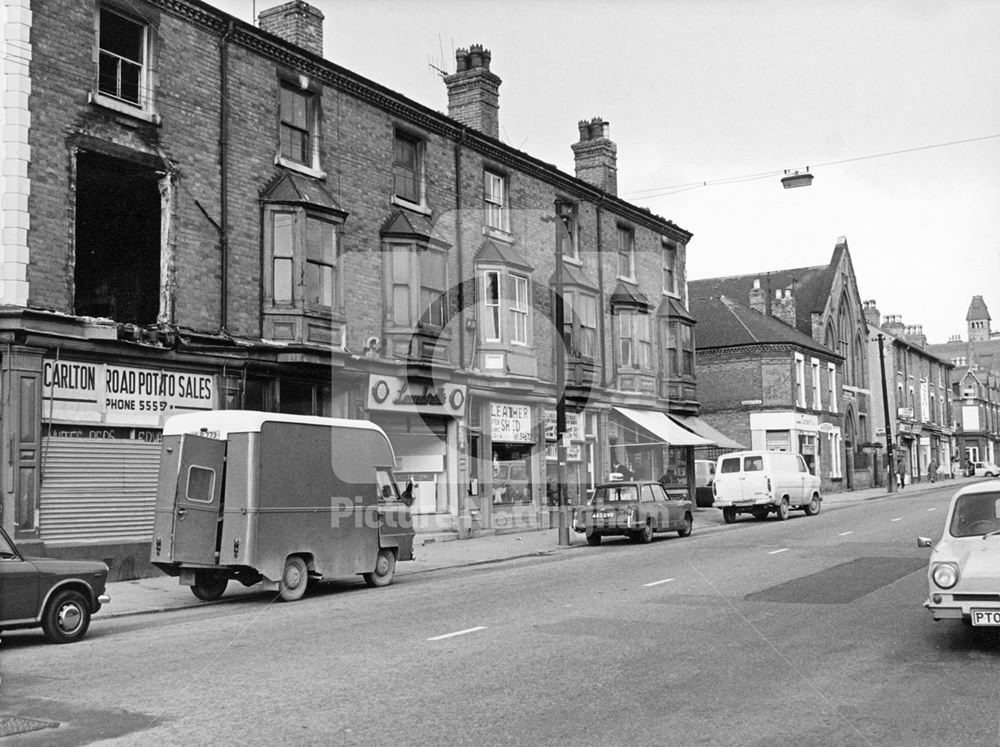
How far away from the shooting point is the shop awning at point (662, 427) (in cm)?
3338

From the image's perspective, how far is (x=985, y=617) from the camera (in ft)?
29.3

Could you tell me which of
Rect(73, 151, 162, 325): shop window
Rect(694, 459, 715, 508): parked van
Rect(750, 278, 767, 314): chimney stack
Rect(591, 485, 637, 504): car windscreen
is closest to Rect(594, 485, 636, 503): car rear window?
Rect(591, 485, 637, 504): car windscreen

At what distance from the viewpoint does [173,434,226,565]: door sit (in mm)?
Answer: 14445

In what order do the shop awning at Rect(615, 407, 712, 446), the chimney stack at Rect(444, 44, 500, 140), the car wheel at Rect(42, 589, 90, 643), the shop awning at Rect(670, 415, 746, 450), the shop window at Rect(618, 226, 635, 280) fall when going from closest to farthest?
the car wheel at Rect(42, 589, 90, 643) < the chimney stack at Rect(444, 44, 500, 140) < the shop awning at Rect(615, 407, 712, 446) < the shop window at Rect(618, 226, 635, 280) < the shop awning at Rect(670, 415, 746, 450)

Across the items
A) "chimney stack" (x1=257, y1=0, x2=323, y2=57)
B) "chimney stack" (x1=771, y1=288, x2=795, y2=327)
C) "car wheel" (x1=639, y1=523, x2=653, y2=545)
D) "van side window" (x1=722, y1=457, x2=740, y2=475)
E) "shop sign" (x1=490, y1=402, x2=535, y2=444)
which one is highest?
"chimney stack" (x1=257, y1=0, x2=323, y2=57)

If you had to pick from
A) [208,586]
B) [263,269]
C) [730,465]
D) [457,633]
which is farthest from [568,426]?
[457,633]

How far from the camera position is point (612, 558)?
20.0 meters

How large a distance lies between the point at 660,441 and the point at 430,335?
37.7ft

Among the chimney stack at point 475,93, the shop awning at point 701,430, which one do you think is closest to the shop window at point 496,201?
the chimney stack at point 475,93

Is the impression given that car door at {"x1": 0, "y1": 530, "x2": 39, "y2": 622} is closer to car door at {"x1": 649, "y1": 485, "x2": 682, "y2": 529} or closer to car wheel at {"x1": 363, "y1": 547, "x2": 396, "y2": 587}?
car wheel at {"x1": 363, "y1": 547, "x2": 396, "y2": 587}

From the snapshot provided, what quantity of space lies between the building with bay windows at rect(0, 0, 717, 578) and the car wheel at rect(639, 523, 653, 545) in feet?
15.4

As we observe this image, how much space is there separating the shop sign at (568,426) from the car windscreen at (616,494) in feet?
17.6

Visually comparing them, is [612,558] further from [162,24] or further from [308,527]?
[162,24]

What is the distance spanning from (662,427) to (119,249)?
20.2 meters
